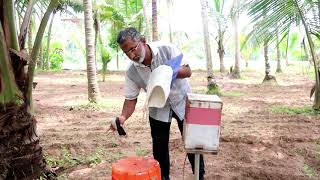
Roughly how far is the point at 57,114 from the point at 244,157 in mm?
4267

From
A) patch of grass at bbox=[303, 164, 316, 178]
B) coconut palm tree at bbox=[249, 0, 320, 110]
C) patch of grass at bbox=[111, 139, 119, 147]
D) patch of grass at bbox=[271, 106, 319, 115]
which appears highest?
coconut palm tree at bbox=[249, 0, 320, 110]

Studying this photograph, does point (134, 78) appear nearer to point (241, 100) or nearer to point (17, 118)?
point (17, 118)

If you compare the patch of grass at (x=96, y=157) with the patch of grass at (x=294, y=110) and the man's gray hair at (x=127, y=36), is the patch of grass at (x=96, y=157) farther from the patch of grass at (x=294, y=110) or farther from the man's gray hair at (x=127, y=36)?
the patch of grass at (x=294, y=110)

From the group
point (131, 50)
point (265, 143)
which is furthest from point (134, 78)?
point (265, 143)

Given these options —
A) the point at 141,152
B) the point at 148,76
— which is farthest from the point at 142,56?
the point at 141,152

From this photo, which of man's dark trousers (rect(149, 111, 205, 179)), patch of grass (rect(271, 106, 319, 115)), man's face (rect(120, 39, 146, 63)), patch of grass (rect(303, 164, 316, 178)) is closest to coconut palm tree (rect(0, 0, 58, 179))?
man's face (rect(120, 39, 146, 63))

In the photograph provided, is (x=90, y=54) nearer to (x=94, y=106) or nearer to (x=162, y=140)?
(x=94, y=106)

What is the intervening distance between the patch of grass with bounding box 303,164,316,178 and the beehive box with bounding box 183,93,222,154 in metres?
1.91

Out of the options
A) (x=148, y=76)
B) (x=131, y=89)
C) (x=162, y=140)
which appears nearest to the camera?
(x=148, y=76)

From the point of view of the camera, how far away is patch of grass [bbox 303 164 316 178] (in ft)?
12.9

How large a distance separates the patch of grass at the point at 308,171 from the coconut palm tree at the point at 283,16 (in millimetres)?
2693

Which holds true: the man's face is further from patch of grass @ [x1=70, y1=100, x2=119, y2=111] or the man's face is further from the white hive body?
patch of grass @ [x1=70, y1=100, x2=119, y2=111]

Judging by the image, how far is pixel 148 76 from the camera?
301 centimetres

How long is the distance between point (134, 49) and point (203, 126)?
719mm
